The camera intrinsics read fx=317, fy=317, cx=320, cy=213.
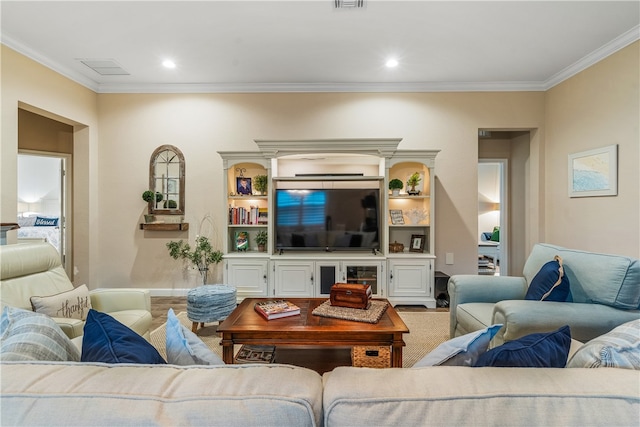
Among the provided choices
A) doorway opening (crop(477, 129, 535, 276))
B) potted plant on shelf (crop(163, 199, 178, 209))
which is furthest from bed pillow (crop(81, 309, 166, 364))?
doorway opening (crop(477, 129, 535, 276))

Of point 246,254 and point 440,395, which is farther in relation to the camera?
point 246,254

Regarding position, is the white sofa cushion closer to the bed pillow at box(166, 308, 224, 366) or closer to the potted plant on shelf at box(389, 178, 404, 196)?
the bed pillow at box(166, 308, 224, 366)

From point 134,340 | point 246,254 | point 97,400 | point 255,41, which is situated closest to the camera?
point 97,400

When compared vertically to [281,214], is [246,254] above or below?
below

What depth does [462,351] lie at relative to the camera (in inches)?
37.3

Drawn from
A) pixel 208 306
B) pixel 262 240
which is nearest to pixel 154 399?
pixel 208 306

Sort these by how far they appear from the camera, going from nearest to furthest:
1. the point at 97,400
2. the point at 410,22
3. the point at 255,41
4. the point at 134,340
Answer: the point at 97,400, the point at 134,340, the point at 410,22, the point at 255,41

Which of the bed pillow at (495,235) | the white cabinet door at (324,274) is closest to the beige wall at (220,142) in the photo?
the white cabinet door at (324,274)

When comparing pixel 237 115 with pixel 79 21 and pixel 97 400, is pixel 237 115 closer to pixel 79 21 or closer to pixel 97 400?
pixel 79 21

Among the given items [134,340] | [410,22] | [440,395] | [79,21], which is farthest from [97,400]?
[79,21]

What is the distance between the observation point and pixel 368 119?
4.25 meters

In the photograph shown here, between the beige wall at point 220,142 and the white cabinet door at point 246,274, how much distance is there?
70cm

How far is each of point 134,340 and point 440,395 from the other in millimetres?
903

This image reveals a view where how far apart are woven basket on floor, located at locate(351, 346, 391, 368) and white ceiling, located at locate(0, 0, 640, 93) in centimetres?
264
